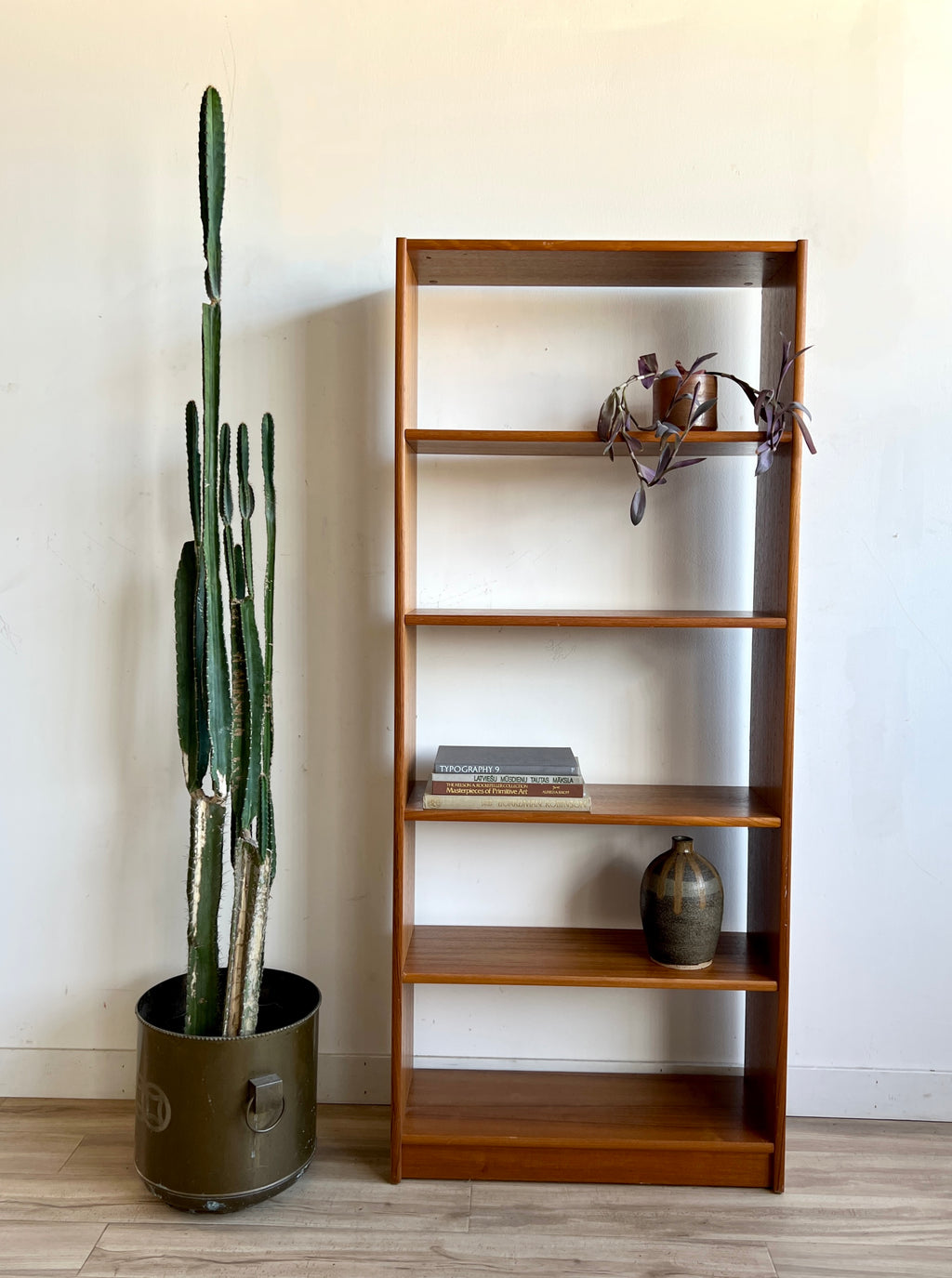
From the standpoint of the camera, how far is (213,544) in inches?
71.9

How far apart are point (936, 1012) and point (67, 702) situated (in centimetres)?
197

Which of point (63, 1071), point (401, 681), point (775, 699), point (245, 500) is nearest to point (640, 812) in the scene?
point (775, 699)

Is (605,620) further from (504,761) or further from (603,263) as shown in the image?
(603,263)

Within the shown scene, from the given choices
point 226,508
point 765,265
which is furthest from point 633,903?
point 765,265

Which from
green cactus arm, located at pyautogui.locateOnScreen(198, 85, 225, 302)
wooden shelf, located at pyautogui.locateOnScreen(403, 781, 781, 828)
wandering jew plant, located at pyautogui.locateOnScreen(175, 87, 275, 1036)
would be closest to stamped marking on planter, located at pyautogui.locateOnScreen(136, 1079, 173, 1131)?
wandering jew plant, located at pyautogui.locateOnScreen(175, 87, 275, 1036)

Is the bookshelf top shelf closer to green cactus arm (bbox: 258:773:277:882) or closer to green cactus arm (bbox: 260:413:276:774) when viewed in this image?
green cactus arm (bbox: 260:413:276:774)

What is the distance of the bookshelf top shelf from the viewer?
1.84m

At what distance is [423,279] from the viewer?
6.90 ft

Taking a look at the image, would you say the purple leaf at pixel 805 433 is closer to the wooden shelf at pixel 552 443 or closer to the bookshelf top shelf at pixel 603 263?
the wooden shelf at pixel 552 443

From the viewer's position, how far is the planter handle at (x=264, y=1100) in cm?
182

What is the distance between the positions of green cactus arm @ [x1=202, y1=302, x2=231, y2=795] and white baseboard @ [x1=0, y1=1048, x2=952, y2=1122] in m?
0.88

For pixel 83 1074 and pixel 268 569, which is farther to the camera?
pixel 83 1074

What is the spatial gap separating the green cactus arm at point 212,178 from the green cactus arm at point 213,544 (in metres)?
0.06

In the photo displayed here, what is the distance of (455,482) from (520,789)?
2.21ft
